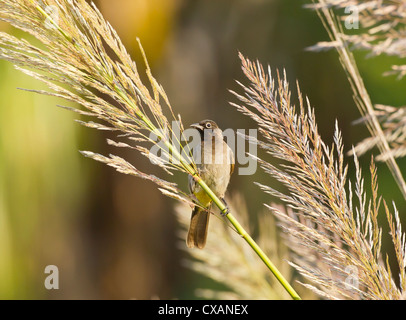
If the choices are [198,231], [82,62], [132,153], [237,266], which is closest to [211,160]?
[198,231]

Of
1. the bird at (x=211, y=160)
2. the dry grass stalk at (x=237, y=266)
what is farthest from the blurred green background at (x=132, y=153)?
the dry grass stalk at (x=237, y=266)

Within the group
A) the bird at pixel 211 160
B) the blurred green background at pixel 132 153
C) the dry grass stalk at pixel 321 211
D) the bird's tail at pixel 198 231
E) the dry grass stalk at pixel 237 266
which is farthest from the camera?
the blurred green background at pixel 132 153

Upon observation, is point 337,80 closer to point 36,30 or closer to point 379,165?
point 379,165

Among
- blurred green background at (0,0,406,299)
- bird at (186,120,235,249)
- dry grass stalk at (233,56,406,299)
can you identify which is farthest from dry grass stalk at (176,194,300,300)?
blurred green background at (0,0,406,299)

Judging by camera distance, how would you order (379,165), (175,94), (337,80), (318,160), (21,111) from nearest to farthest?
(318,160) < (21,111) < (379,165) < (175,94) < (337,80)

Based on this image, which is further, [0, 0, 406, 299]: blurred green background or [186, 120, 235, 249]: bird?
[0, 0, 406, 299]: blurred green background

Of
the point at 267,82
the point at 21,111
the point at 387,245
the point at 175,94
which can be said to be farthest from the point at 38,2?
the point at 387,245

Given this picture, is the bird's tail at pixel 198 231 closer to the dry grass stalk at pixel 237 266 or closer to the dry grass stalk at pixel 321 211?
the dry grass stalk at pixel 237 266

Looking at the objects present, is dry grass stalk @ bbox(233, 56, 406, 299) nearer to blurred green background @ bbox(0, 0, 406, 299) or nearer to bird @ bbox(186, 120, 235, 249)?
bird @ bbox(186, 120, 235, 249)
